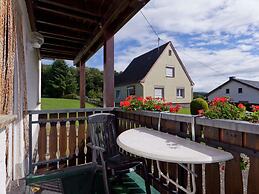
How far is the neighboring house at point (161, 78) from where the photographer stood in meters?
20.1

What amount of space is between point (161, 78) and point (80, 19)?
17.2m

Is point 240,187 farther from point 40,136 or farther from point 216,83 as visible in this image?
point 216,83

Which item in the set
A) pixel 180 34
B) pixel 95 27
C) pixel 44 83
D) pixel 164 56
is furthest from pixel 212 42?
pixel 95 27

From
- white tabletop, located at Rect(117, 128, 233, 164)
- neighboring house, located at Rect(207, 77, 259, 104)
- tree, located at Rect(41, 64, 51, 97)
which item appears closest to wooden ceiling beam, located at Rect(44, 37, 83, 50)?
white tabletop, located at Rect(117, 128, 233, 164)

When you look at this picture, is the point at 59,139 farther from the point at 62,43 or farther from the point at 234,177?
the point at 62,43

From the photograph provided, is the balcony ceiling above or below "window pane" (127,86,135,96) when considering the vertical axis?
above

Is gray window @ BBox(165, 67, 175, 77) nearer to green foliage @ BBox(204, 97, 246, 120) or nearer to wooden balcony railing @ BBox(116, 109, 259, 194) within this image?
wooden balcony railing @ BBox(116, 109, 259, 194)

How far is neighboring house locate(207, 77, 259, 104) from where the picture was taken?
23744 mm

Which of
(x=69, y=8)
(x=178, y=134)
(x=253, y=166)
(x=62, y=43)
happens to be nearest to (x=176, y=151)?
(x=253, y=166)

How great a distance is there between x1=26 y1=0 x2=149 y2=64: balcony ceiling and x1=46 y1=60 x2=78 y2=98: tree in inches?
790

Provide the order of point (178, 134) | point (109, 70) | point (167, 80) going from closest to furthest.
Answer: point (178, 134) → point (109, 70) → point (167, 80)

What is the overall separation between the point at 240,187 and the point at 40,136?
2.90 meters

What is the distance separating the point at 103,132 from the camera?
8.26 ft

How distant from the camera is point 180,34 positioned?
20.3 m
